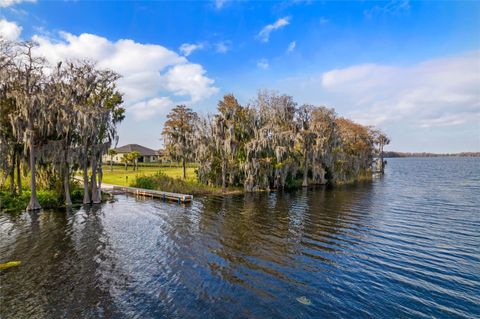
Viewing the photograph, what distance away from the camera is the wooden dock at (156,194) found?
28328mm

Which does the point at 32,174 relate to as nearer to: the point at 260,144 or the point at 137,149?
the point at 260,144

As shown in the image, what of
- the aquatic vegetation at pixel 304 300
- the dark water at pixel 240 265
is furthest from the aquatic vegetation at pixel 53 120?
the aquatic vegetation at pixel 304 300

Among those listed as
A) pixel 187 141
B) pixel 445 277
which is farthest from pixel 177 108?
pixel 445 277

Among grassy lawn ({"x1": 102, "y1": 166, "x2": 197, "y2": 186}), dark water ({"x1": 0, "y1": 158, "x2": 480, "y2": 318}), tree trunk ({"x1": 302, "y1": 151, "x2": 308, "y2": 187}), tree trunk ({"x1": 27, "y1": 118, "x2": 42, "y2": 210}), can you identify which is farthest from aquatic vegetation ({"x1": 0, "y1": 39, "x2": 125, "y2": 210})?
tree trunk ({"x1": 302, "y1": 151, "x2": 308, "y2": 187})

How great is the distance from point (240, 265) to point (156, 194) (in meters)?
20.9

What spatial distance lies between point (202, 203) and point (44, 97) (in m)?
15.9

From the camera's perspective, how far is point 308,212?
77.5ft

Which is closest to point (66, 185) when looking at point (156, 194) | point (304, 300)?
Result: point (156, 194)

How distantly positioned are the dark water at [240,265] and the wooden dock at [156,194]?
570cm

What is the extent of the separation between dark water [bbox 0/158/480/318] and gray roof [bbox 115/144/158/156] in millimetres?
55363

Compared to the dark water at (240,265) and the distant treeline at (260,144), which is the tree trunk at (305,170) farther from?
the dark water at (240,265)

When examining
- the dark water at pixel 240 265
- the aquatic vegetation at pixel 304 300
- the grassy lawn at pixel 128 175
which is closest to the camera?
the dark water at pixel 240 265

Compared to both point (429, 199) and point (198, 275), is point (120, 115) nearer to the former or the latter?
point (198, 275)

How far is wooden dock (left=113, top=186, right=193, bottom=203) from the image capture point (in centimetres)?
2833
